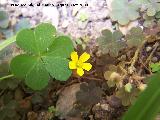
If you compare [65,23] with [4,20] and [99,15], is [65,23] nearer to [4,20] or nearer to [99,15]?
[99,15]

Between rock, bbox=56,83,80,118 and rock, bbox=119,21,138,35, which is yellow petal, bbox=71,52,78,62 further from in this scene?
rock, bbox=119,21,138,35

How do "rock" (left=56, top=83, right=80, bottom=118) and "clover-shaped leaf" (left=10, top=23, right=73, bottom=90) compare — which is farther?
"rock" (left=56, top=83, right=80, bottom=118)

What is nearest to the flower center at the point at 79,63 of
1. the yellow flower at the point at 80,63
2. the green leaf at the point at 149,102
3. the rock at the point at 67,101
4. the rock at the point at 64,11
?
the yellow flower at the point at 80,63

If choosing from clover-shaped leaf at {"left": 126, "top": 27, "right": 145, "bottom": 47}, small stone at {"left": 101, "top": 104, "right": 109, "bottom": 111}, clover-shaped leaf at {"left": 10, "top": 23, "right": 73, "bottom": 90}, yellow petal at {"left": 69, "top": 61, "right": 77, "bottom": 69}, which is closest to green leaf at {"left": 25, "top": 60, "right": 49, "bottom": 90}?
clover-shaped leaf at {"left": 10, "top": 23, "right": 73, "bottom": 90}

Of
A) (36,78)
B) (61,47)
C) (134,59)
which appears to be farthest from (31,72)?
(134,59)

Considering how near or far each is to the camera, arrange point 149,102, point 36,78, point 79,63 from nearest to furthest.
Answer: point 149,102
point 36,78
point 79,63

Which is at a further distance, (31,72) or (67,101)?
(67,101)

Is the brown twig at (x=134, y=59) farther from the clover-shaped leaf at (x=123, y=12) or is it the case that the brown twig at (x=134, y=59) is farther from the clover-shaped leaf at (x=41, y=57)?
the clover-shaped leaf at (x=41, y=57)
